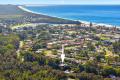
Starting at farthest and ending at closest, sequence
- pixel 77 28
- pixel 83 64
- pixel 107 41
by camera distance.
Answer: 1. pixel 77 28
2. pixel 107 41
3. pixel 83 64

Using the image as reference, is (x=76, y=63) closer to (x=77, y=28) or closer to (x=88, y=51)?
(x=88, y=51)

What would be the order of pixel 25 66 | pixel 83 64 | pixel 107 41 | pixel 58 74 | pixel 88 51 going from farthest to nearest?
1. pixel 107 41
2. pixel 88 51
3. pixel 83 64
4. pixel 25 66
5. pixel 58 74

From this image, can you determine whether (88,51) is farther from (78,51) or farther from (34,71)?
(34,71)

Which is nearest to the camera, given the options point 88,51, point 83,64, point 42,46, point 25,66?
point 25,66

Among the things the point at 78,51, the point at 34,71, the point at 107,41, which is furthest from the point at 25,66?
the point at 107,41

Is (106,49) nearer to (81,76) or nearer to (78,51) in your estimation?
(78,51)

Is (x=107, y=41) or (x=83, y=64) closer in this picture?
(x=83, y=64)

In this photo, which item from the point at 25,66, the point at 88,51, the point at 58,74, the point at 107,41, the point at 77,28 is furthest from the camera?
the point at 77,28

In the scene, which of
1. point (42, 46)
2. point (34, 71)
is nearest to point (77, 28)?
point (42, 46)

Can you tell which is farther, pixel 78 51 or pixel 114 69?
pixel 78 51
